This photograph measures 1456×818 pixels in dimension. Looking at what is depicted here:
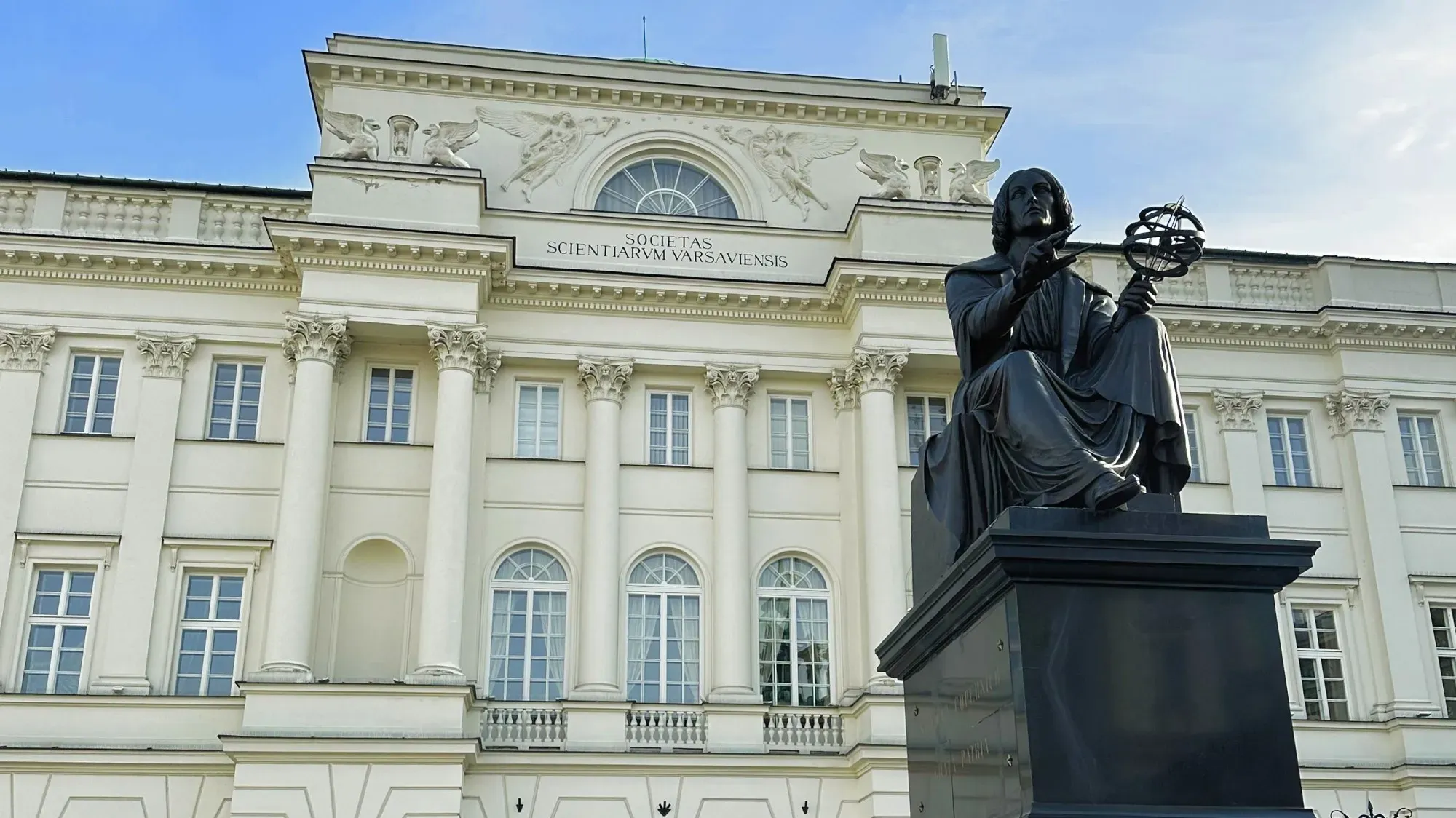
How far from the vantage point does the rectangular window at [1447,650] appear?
2678 centimetres

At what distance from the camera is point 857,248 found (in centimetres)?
2648

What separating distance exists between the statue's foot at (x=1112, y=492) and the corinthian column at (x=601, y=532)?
757 inches

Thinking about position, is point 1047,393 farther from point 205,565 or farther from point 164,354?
point 164,354

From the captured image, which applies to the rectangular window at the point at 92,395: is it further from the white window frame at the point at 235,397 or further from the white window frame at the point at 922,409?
the white window frame at the point at 922,409

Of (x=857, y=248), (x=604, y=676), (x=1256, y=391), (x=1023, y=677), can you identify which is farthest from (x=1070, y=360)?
(x=1256, y=391)

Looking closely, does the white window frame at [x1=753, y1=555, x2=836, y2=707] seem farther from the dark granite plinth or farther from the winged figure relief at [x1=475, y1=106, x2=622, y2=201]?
the dark granite plinth

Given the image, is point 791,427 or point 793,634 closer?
point 793,634

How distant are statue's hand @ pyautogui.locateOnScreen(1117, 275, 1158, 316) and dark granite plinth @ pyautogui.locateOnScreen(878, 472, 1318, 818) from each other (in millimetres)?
997

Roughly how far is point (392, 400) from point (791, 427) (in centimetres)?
718

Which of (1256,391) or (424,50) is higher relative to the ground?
(424,50)

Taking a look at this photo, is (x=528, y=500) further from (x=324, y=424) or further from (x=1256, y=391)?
(x=1256, y=391)

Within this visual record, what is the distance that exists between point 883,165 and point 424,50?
30.3ft

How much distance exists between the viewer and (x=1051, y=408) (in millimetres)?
5336

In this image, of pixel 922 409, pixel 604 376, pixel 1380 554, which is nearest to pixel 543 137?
pixel 604 376
